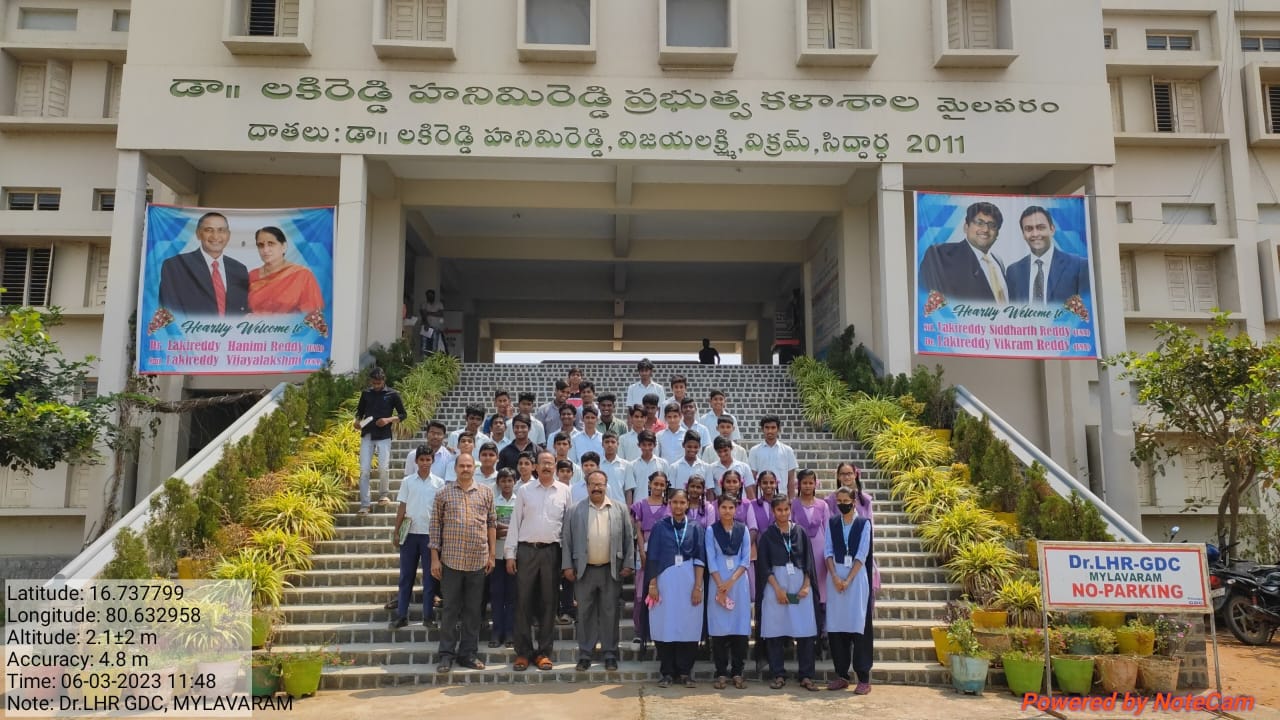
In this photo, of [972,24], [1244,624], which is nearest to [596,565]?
[1244,624]

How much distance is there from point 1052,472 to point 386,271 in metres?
10.4

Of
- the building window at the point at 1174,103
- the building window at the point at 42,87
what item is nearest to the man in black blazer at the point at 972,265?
the building window at the point at 1174,103

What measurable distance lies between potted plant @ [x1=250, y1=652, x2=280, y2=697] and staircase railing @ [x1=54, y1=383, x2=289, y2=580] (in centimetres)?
182

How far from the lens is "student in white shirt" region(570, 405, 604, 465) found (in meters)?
8.47

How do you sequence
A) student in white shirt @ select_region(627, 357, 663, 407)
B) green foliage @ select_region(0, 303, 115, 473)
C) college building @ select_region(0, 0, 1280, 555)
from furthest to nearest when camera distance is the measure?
college building @ select_region(0, 0, 1280, 555) → student in white shirt @ select_region(627, 357, 663, 407) → green foliage @ select_region(0, 303, 115, 473)

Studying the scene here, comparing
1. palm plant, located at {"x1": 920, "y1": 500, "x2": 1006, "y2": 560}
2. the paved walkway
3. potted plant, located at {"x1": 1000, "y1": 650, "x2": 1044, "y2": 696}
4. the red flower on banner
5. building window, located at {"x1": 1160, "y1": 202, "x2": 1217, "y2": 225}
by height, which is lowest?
the paved walkway

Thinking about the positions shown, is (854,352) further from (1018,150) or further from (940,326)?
(1018,150)

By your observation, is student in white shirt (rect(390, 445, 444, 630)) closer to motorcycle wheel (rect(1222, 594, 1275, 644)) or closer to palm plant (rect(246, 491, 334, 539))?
palm plant (rect(246, 491, 334, 539))

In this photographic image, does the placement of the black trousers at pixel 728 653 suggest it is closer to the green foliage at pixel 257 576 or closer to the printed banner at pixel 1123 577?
the printed banner at pixel 1123 577

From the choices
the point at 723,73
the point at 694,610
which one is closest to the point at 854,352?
the point at 723,73

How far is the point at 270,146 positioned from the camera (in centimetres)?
1308

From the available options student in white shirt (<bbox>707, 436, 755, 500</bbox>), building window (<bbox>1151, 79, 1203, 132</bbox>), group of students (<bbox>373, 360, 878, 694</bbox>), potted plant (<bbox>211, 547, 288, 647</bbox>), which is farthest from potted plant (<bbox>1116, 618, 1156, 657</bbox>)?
building window (<bbox>1151, 79, 1203, 132</bbox>)

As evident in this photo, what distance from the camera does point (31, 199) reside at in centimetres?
1520

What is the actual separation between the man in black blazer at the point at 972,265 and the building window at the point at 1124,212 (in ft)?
12.5
